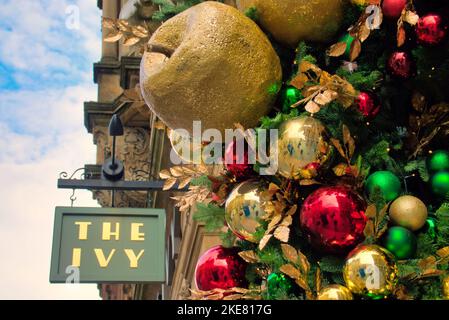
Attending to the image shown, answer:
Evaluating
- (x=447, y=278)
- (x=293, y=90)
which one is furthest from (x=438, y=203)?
(x=293, y=90)

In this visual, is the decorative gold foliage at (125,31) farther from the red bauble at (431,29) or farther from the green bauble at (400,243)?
the green bauble at (400,243)

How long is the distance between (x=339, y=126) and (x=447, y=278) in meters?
0.69

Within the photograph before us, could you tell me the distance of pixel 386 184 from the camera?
288 cm

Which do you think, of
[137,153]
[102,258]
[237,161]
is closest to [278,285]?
[237,161]

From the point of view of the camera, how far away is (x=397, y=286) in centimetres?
273

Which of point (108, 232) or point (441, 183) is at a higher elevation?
point (108, 232)

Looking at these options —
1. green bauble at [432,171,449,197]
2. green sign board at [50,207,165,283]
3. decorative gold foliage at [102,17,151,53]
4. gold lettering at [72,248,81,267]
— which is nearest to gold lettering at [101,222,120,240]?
green sign board at [50,207,165,283]

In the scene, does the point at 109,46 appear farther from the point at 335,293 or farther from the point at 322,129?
the point at 335,293

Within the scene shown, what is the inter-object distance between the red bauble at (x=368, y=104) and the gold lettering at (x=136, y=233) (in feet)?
13.1

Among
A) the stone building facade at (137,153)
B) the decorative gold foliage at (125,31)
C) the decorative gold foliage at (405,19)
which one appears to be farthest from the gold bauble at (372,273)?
the stone building facade at (137,153)

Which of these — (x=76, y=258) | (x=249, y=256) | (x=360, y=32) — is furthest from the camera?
(x=76, y=258)

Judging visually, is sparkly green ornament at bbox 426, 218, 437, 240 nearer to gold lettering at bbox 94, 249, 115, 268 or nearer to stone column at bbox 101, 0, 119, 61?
gold lettering at bbox 94, 249, 115, 268

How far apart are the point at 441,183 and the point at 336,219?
0.43m

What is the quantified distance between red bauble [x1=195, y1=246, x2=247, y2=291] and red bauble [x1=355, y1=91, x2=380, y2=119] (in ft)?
2.68
